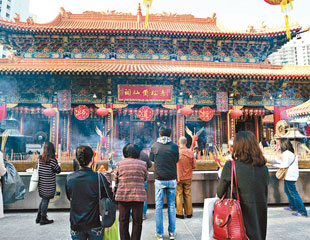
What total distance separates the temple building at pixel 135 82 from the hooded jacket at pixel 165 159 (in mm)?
5699

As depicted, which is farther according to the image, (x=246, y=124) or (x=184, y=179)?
(x=246, y=124)

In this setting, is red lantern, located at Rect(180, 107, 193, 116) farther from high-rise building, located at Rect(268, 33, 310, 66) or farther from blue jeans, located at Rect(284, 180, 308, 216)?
high-rise building, located at Rect(268, 33, 310, 66)

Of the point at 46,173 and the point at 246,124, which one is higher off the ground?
the point at 246,124

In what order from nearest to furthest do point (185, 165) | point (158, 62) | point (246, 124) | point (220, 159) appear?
1. point (185, 165)
2. point (220, 159)
3. point (158, 62)
4. point (246, 124)

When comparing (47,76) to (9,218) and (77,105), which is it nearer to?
(77,105)

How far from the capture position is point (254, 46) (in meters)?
11.8

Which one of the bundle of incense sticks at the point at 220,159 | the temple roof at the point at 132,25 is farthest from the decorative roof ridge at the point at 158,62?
the bundle of incense sticks at the point at 220,159

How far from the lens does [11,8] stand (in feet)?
143

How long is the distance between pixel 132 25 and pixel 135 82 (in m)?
4.05

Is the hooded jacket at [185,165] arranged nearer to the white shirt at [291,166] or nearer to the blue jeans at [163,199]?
the blue jeans at [163,199]

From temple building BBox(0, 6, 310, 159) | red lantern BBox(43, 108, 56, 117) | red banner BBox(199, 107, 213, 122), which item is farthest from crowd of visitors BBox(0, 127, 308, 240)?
red lantern BBox(43, 108, 56, 117)

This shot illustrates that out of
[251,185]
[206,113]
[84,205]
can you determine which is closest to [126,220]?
[84,205]

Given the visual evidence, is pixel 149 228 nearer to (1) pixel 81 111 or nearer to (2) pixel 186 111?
(2) pixel 186 111

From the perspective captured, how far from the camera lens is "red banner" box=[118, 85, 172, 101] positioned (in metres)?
10.1
